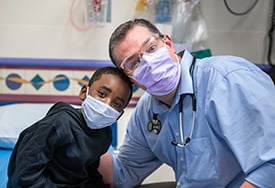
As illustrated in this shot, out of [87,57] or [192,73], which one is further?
[87,57]

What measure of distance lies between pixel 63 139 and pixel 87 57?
1.11m

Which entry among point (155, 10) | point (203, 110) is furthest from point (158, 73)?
point (155, 10)

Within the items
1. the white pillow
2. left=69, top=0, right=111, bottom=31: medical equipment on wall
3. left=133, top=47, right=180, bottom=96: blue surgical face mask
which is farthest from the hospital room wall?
left=133, top=47, right=180, bottom=96: blue surgical face mask

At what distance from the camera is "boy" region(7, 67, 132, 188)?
3.77ft

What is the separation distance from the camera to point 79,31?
221cm

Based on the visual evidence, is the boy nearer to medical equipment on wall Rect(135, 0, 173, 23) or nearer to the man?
Result: the man

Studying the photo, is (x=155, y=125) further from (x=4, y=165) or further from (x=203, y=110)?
(x=4, y=165)

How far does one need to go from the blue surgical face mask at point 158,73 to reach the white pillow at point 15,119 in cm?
93

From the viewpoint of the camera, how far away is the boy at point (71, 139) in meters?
1.15

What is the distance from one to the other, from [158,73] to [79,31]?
1138mm

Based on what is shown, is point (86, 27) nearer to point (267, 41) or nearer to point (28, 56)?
point (28, 56)

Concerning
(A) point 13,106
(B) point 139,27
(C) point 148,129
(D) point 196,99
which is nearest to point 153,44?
(B) point 139,27

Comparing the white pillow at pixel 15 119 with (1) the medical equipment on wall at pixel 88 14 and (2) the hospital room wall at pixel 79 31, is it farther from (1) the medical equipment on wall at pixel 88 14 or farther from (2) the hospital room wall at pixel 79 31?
(1) the medical equipment on wall at pixel 88 14

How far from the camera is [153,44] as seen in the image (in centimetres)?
126
